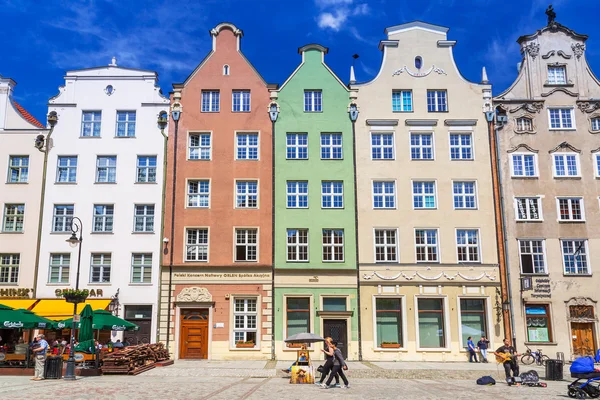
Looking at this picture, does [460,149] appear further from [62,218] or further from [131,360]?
[62,218]

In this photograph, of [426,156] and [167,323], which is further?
Answer: [426,156]

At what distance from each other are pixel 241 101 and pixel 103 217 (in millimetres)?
10727

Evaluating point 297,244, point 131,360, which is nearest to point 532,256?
point 297,244

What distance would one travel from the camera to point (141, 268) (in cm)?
3281

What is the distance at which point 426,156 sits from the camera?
3459 centimetres

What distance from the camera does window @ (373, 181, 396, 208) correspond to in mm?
33812

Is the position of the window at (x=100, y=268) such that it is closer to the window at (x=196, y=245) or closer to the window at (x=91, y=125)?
Answer: the window at (x=196, y=245)

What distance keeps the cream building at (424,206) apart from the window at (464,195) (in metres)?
0.06

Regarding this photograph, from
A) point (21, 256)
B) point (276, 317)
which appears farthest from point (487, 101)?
point (21, 256)

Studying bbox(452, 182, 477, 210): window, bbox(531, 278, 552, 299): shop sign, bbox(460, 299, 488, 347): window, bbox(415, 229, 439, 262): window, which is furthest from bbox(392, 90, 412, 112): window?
bbox(531, 278, 552, 299): shop sign

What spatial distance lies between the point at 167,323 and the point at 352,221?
39.2ft

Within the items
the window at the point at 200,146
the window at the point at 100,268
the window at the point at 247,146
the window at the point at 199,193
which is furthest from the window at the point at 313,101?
the window at the point at 100,268

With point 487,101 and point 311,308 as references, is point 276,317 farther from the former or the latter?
point 487,101

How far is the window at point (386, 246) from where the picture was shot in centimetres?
3313
